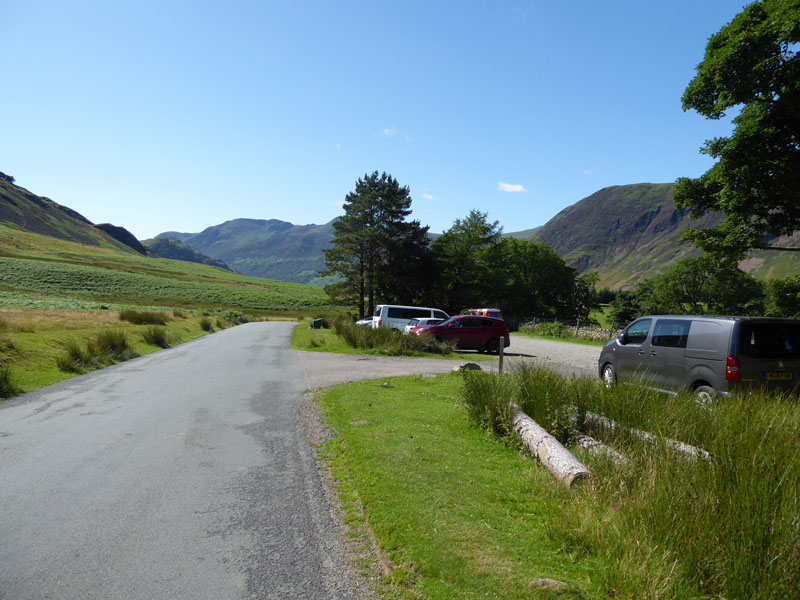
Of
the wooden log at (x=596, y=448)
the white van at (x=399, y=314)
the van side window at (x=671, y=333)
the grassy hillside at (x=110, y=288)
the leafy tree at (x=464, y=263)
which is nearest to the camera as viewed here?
the wooden log at (x=596, y=448)

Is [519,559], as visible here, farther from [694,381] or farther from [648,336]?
[648,336]

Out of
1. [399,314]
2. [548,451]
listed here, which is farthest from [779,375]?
[399,314]

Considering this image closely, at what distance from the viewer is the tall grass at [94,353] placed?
13828 mm

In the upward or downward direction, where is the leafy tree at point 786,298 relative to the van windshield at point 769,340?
upward

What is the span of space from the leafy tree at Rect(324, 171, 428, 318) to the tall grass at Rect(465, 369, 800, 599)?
46.7 m

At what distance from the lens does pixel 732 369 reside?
743 centimetres

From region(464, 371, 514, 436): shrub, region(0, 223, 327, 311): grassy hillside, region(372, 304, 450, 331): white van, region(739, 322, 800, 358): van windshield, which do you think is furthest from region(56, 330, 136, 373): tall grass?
region(0, 223, 327, 311): grassy hillside

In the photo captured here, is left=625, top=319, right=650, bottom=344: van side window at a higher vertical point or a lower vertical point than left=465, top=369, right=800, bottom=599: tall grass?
higher

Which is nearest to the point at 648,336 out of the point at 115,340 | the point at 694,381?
the point at 694,381

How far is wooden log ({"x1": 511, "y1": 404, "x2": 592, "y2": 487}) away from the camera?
444 centimetres

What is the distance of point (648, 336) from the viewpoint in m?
9.86

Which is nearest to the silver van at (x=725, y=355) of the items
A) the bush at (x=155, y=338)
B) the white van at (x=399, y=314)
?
the white van at (x=399, y=314)

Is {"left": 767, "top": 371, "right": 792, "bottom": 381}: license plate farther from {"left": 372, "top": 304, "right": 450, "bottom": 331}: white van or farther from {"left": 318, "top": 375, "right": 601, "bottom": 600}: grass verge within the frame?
{"left": 372, "top": 304, "right": 450, "bottom": 331}: white van

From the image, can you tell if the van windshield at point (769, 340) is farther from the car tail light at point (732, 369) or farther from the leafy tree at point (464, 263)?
the leafy tree at point (464, 263)
